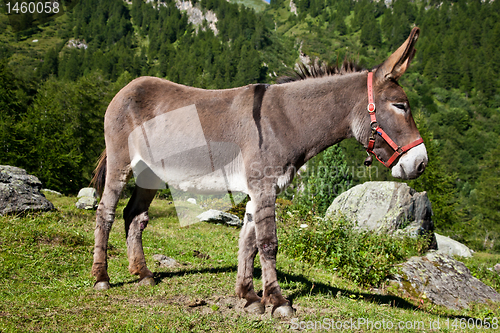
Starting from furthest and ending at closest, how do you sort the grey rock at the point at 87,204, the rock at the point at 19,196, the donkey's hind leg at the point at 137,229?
the grey rock at the point at 87,204
the rock at the point at 19,196
the donkey's hind leg at the point at 137,229

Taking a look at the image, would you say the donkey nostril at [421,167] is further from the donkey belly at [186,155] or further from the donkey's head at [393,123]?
the donkey belly at [186,155]

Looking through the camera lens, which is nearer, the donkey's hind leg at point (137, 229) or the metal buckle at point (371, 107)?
the metal buckle at point (371, 107)

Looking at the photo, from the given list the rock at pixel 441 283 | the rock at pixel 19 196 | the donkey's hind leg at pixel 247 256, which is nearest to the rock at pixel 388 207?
the rock at pixel 441 283

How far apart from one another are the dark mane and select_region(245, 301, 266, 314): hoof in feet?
9.67

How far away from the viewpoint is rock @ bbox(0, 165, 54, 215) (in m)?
7.46

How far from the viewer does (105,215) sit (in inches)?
183

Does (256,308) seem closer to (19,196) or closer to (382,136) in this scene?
(382,136)

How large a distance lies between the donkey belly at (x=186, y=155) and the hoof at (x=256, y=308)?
4.49ft

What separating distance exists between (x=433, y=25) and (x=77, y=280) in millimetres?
221416

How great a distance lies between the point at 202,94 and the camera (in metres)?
4.51

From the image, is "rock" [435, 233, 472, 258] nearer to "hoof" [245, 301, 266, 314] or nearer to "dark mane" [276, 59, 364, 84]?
"dark mane" [276, 59, 364, 84]

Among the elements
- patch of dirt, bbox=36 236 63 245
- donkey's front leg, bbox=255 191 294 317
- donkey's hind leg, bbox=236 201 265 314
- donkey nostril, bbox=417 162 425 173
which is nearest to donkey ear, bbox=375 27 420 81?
donkey nostril, bbox=417 162 425 173

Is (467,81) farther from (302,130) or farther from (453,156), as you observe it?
(302,130)

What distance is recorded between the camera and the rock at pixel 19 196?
7463mm
